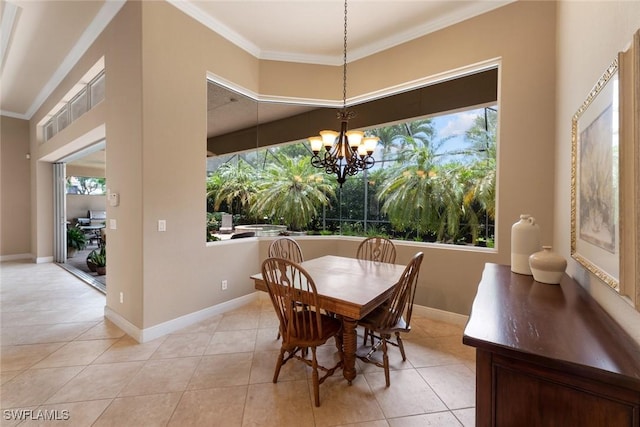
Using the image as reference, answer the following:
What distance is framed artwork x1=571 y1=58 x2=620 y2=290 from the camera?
1.15 meters

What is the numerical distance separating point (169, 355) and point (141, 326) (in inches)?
19.3

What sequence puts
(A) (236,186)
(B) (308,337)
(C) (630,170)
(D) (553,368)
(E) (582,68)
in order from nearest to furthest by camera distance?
(D) (553,368) < (C) (630,170) < (E) (582,68) < (B) (308,337) < (A) (236,186)

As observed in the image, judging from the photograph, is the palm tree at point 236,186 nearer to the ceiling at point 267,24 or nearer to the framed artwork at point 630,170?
the ceiling at point 267,24

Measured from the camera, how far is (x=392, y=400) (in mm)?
1911

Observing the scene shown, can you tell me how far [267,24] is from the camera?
3275 millimetres

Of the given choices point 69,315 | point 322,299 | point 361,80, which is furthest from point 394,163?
point 69,315

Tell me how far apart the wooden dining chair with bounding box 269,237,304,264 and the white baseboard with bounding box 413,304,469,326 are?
1.57 m

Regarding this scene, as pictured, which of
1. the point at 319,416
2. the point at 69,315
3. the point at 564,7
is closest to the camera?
the point at 319,416

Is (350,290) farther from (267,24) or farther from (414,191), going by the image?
(267,24)

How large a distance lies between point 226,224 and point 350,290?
7.50ft

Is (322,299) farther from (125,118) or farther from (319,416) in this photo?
(125,118)

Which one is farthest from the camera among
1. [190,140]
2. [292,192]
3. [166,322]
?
[292,192]

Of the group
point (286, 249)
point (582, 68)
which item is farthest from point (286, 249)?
point (582, 68)

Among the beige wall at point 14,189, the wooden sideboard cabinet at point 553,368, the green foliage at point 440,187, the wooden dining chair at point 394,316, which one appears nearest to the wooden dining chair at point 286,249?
the wooden dining chair at point 394,316
